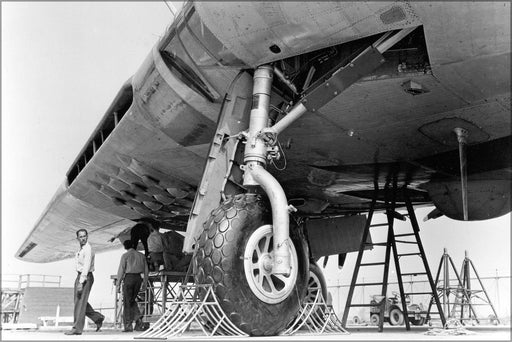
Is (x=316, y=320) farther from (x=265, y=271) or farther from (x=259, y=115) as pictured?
(x=259, y=115)

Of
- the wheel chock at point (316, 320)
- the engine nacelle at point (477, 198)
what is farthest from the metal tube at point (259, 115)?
the engine nacelle at point (477, 198)

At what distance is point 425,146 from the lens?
7.55m

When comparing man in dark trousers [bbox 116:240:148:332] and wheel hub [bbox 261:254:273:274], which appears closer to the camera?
wheel hub [bbox 261:254:273:274]

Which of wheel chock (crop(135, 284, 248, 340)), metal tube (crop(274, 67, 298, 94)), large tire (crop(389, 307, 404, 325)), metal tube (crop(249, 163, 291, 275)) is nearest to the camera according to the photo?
wheel chock (crop(135, 284, 248, 340))

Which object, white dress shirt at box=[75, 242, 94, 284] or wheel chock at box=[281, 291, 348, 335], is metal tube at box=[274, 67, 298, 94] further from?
white dress shirt at box=[75, 242, 94, 284]

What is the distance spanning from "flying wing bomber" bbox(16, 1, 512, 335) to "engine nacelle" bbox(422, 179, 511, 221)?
2 cm

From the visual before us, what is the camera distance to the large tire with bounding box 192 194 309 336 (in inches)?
179

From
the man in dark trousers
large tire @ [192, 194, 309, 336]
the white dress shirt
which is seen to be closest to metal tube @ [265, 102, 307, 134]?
large tire @ [192, 194, 309, 336]

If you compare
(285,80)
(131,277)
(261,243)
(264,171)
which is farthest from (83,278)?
(285,80)

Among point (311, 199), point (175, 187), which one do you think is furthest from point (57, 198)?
point (311, 199)

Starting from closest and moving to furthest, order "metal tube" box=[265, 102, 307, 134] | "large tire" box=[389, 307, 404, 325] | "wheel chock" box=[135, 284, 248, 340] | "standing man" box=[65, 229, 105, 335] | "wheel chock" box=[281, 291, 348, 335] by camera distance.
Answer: "wheel chock" box=[135, 284, 248, 340], "wheel chock" box=[281, 291, 348, 335], "metal tube" box=[265, 102, 307, 134], "standing man" box=[65, 229, 105, 335], "large tire" box=[389, 307, 404, 325]

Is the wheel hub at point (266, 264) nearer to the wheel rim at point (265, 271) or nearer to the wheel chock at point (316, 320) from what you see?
the wheel rim at point (265, 271)

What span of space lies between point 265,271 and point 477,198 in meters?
5.16

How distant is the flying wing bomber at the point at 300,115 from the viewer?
475 centimetres
